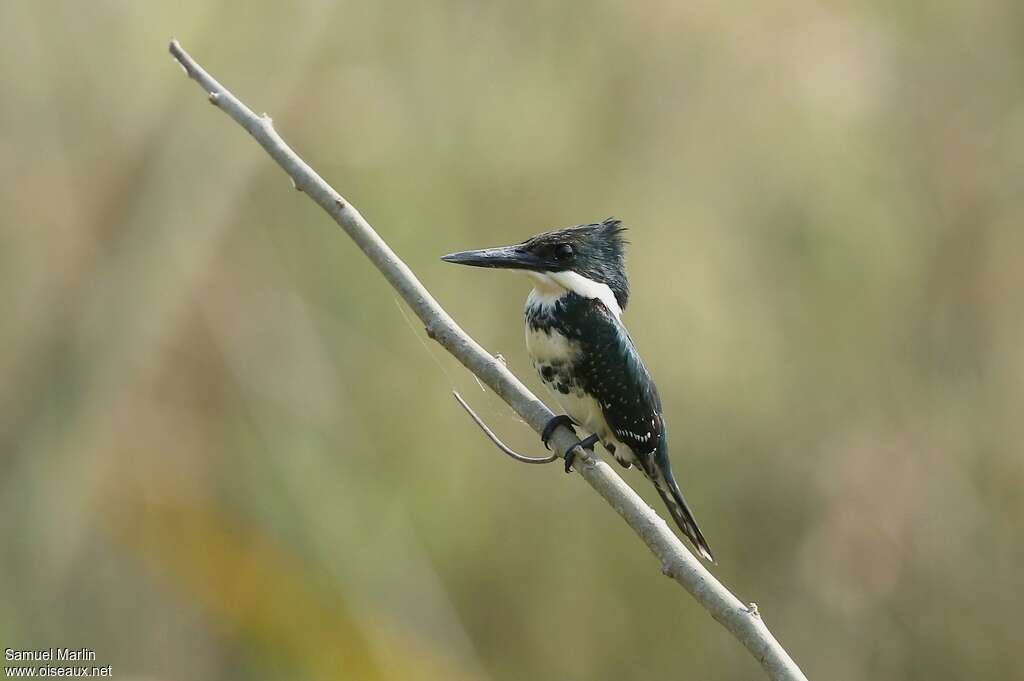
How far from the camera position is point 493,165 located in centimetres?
504

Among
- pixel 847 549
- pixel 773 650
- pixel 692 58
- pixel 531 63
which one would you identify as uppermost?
pixel 531 63

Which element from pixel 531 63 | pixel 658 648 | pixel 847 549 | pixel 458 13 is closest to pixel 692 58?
pixel 531 63

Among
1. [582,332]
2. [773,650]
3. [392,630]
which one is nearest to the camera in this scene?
[773,650]

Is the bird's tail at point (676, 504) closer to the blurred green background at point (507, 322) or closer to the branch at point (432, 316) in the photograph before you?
the branch at point (432, 316)

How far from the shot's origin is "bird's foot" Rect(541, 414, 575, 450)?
7.84ft

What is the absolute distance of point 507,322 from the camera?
493cm

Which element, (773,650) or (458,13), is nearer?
(773,650)

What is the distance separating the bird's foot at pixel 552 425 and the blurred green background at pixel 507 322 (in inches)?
67.5

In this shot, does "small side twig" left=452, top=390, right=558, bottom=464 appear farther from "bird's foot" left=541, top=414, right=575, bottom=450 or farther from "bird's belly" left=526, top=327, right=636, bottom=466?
"bird's belly" left=526, top=327, right=636, bottom=466

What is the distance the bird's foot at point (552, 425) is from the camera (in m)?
2.39

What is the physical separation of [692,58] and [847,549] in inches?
91.0

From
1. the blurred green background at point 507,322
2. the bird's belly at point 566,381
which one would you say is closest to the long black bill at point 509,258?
the bird's belly at point 566,381

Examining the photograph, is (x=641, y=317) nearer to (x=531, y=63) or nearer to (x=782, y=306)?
(x=782, y=306)

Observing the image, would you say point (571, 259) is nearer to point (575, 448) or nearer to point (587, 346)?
point (587, 346)
